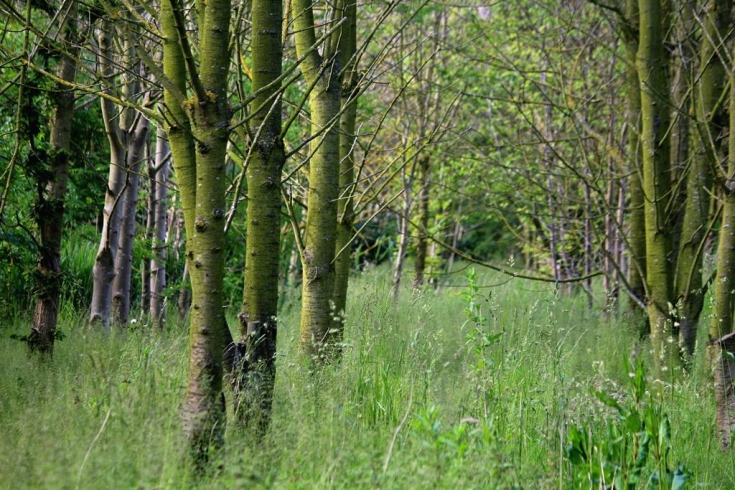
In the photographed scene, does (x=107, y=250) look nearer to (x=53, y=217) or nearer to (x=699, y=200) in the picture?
(x=53, y=217)

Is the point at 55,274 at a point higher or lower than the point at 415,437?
higher

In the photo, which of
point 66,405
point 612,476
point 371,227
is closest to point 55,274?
point 66,405

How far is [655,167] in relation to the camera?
6.20 m

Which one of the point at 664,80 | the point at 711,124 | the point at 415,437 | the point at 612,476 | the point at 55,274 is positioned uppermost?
the point at 664,80

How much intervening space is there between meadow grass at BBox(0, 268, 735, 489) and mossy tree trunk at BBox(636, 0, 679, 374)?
2.46ft

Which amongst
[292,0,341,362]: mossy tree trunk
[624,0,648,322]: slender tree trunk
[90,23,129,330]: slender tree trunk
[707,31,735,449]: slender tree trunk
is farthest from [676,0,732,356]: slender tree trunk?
[90,23,129,330]: slender tree trunk

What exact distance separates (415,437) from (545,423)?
3.47 ft

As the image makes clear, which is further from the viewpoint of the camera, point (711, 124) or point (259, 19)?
point (711, 124)

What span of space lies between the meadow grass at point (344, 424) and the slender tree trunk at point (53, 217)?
10.6 inches

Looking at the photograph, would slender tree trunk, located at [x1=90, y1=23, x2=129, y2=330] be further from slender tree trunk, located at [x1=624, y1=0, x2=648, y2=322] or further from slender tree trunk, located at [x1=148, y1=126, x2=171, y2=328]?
slender tree trunk, located at [x1=624, y1=0, x2=648, y2=322]

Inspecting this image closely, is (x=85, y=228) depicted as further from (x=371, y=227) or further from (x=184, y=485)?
(x=184, y=485)

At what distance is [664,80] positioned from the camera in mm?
6367

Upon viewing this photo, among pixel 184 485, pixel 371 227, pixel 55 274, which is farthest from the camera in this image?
pixel 371 227

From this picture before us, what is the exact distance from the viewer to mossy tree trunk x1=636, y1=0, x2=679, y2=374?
20.1 ft
